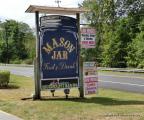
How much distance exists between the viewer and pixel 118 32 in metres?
56.7

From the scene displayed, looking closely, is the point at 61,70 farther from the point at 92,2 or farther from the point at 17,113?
the point at 92,2

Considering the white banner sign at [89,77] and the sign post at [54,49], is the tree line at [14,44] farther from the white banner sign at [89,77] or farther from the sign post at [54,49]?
the sign post at [54,49]

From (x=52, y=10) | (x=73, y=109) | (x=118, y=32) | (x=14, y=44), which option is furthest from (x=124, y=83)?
(x=14, y=44)

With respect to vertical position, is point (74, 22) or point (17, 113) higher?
point (74, 22)

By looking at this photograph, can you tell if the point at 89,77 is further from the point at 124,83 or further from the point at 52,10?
the point at 124,83

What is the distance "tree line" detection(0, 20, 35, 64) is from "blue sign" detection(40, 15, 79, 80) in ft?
246

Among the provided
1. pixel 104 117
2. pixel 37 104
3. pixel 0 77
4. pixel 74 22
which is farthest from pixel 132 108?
pixel 0 77

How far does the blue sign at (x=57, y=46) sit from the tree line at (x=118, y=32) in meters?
31.6

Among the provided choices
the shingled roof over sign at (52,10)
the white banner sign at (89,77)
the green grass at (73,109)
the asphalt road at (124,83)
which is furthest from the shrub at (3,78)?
the shingled roof over sign at (52,10)

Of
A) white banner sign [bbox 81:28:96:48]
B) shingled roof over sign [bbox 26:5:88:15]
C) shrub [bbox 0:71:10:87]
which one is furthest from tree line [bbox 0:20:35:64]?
shingled roof over sign [bbox 26:5:88:15]

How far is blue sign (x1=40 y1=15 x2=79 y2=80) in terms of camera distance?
16.3 m

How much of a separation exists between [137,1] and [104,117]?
5761cm

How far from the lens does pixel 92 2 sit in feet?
230

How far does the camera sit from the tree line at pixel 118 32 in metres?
52.3
